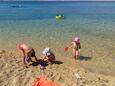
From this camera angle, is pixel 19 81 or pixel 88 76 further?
pixel 88 76

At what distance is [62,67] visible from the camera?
12008mm

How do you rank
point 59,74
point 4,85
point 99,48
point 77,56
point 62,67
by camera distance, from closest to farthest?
1. point 4,85
2. point 59,74
3. point 62,67
4. point 77,56
5. point 99,48

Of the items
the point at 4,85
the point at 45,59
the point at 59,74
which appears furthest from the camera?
the point at 45,59

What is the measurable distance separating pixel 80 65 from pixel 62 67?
1.65 meters

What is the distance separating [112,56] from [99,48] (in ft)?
6.80

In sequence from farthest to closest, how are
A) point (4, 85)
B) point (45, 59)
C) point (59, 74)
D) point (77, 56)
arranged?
point (77, 56)
point (45, 59)
point (59, 74)
point (4, 85)

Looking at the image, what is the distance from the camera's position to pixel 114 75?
474 inches

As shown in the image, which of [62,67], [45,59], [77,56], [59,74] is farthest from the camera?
[77,56]

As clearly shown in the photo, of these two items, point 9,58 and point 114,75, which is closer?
point 114,75

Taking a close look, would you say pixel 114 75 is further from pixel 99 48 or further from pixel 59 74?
pixel 99 48

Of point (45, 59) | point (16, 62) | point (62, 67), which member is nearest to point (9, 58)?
point (16, 62)

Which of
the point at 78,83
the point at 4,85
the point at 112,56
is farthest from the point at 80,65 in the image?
the point at 4,85

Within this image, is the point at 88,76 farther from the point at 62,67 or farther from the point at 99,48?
the point at 99,48

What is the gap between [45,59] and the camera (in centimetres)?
1281
